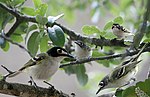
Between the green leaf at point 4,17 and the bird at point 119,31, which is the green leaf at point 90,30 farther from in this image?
the green leaf at point 4,17

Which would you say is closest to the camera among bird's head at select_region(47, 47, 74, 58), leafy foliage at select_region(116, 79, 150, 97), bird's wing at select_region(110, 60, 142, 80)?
leafy foliage at select_region(116, 79, 150, 97)

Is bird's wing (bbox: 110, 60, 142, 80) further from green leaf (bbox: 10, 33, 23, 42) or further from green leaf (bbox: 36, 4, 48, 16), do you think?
green leaf (bbox: 10, 33, 23, 42)

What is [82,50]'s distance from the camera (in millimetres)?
807

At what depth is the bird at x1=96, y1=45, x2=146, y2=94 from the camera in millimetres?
595

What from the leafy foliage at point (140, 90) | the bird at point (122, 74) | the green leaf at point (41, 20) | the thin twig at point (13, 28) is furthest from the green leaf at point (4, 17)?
the leafy foliage at point (140, 90)

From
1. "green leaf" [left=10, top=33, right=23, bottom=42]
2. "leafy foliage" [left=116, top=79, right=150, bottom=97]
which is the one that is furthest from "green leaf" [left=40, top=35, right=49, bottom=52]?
"leafy foliage" [left=116, top=79, right=150, bottom=97]

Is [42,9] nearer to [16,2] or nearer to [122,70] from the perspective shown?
[16,2]

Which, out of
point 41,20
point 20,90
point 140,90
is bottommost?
point 140,90

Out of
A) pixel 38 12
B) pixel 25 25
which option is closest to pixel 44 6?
pixel 38 12

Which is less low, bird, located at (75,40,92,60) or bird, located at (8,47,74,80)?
bird, located at (75,40,92,60)

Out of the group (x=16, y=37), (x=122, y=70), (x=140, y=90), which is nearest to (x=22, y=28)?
(x=16, y=37)

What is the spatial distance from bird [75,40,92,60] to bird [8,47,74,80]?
88 millimetres

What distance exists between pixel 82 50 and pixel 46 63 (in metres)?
0.12

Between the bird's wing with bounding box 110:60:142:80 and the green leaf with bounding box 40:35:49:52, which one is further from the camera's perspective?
the green leaf with bounding box 40:35:49:52
